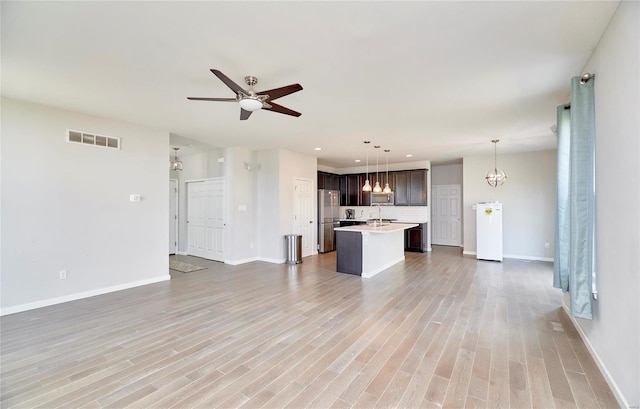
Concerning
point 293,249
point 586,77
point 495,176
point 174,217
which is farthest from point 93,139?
point 495,176

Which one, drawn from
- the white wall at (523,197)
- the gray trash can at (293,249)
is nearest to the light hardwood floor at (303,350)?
the gray trash can at (293,249)

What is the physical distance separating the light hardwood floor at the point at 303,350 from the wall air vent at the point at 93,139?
7.60 ft

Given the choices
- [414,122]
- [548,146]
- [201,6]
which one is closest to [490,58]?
[414,122]

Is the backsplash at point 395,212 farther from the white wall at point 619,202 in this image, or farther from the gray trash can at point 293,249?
the white wall at point 619,202

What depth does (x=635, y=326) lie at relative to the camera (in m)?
1.75

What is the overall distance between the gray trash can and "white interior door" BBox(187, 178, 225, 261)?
163 centimetres

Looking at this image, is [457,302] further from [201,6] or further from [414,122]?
[201,6]

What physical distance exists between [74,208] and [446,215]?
30.7ft

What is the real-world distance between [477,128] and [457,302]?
9.93ft

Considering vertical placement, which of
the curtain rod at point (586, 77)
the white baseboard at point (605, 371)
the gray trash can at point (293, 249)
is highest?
the curtain rod at point (586, 77)

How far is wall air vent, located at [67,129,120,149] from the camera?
410 centimetres

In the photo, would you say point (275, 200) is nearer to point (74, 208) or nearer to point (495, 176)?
point (74, 208)

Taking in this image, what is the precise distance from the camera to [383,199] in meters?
9.32

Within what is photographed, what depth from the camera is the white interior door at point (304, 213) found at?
24.0 feet
